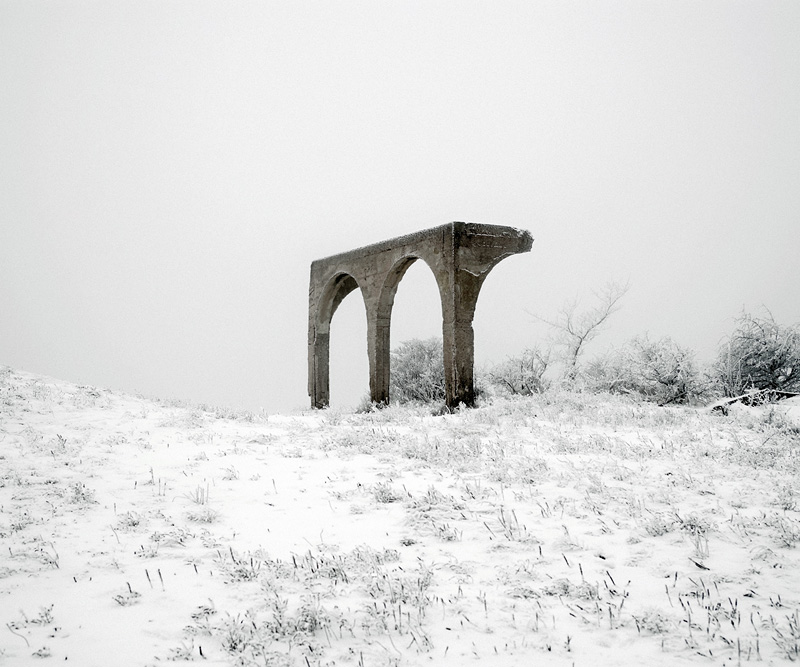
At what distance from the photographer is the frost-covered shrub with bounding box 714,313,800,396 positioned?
49.4ft

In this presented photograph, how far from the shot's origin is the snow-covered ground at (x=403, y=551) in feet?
9.76

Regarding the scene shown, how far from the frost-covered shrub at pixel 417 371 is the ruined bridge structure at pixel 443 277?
4.39 metres

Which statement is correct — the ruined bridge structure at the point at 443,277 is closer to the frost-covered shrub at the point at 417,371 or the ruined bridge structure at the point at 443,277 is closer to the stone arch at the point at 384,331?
the stone arch at the point at 384,331

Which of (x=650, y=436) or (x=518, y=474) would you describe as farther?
(x=650, y=436)

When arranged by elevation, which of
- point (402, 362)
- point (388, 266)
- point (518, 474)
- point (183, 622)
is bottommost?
point (183, 622)

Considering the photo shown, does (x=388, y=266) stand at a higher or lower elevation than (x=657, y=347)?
higher

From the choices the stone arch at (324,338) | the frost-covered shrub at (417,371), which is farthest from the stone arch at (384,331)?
the frost-covered shrub at (417,371)

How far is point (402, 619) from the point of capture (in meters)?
3.20

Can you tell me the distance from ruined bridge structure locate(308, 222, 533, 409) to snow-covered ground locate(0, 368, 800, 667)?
5.36 metres

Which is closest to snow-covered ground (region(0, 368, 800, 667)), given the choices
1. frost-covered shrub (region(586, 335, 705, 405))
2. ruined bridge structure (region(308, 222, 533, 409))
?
ruined bridge structure (region(308, 222, 533, 409))

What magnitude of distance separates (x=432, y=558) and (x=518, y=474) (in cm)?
208

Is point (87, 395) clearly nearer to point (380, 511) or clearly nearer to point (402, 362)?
point (380, 511)

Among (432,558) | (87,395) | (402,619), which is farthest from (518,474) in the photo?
(87,395)

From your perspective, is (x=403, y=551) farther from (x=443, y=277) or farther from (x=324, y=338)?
(x=324, y=338)
